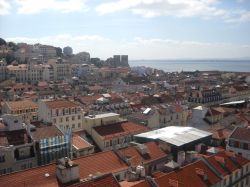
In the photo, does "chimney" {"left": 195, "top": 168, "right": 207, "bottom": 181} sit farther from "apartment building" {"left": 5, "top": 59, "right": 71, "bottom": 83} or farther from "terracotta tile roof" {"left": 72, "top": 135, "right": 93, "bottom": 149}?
"apartment building" {"left": 5, "top": 59, "right": 71, "bottom": 83}

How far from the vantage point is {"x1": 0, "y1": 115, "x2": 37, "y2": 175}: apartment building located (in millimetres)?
40594

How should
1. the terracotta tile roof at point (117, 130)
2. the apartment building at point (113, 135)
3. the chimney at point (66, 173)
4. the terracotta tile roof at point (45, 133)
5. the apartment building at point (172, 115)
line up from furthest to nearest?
the apartment building at point (172, 115) < the terracotta tile roof at point (117, 130) < the apartment building at point (113, 135) < the terracotta tile roof at point (45, 133) < the chimney at point (66, 173)

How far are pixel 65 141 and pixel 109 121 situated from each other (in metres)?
14.5

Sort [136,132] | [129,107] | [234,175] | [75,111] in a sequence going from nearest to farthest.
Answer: [234,175] → [136,132] → [75,111] → [129,107]

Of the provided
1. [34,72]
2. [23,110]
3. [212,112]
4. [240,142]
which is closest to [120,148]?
[240,142]

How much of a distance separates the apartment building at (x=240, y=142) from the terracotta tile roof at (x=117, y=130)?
1510 centimetres

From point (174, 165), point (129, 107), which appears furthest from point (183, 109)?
point (174, 165)

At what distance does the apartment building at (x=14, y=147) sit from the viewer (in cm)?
4059

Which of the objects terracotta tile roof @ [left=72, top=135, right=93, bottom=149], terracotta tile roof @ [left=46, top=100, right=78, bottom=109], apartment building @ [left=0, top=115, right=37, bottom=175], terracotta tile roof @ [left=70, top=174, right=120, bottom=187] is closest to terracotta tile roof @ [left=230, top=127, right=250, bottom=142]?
terracotta tile roof @ [left=72, top=135, right=93, bottom=149]

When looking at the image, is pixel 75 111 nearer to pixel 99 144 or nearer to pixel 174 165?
pixel 99 144

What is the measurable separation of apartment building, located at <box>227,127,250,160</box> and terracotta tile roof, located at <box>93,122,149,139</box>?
1510 cm

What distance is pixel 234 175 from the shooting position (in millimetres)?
38750

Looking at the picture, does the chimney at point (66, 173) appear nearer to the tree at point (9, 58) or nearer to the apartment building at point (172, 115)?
the apartment building at point (172, 115)

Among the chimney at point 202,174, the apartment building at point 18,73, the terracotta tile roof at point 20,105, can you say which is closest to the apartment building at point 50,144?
the chimney at point 202,174
